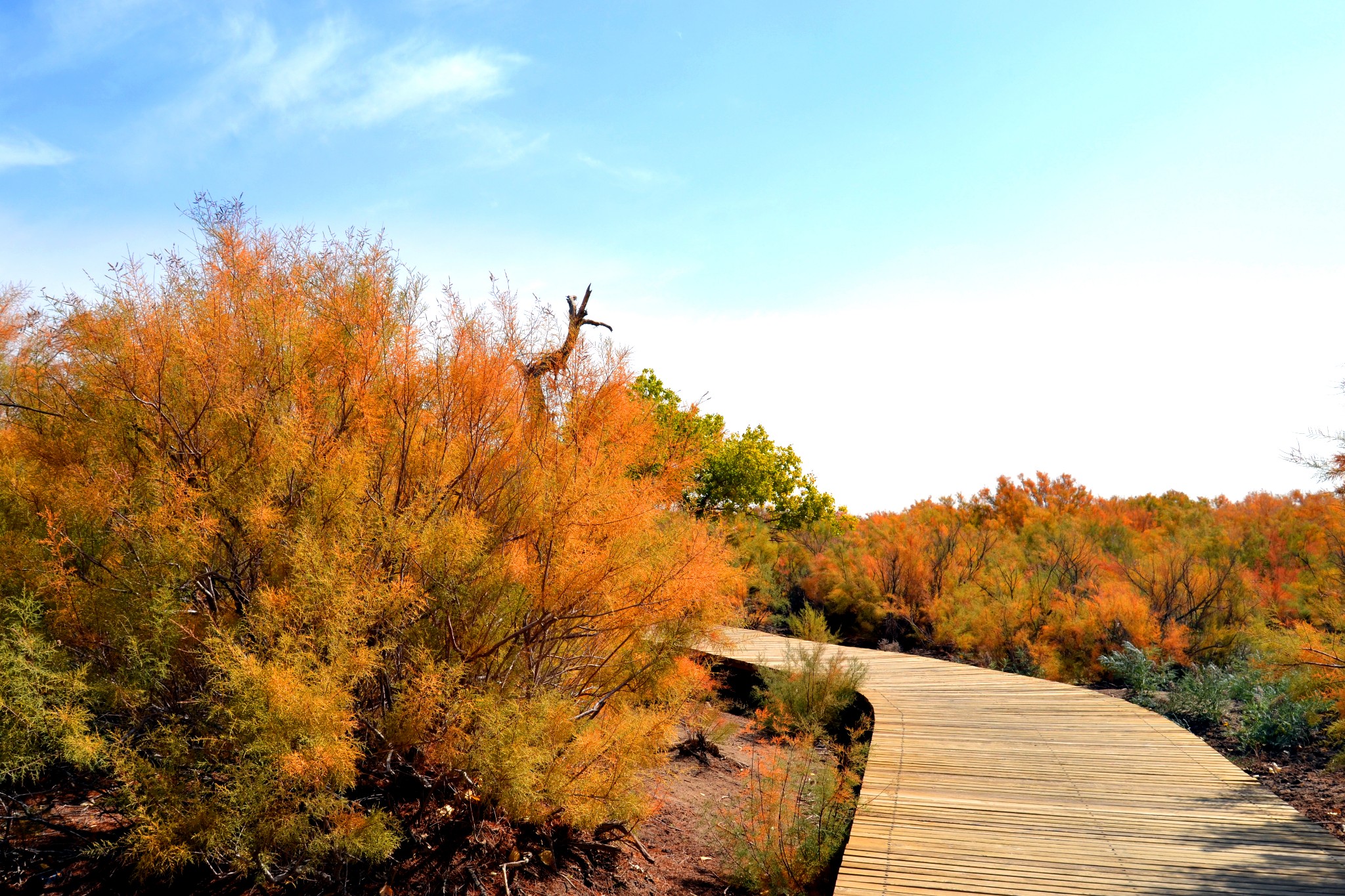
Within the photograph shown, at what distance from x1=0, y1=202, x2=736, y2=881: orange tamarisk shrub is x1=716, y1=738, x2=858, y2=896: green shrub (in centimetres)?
90

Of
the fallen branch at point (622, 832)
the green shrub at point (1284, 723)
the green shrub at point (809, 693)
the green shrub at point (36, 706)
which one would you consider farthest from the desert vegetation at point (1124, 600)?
the green shrub at point (36, 706)

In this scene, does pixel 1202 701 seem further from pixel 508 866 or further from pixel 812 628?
pixel 508 866

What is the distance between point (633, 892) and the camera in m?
5.56

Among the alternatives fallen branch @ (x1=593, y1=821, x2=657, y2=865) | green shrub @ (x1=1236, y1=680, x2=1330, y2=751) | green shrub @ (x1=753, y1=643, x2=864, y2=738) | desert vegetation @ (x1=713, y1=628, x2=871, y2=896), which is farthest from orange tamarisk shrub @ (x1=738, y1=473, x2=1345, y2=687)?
fallen branch @ (x1=593, y1=821, x2=657, y2=865)

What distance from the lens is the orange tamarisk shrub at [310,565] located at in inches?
165

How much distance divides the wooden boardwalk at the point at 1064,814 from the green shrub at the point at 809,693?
0.69 meters

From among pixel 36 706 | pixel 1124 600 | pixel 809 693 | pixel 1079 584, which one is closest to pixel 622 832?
pixel 36 706

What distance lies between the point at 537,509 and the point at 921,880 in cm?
297

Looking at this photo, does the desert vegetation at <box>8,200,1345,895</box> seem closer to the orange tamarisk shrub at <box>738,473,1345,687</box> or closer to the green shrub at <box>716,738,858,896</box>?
the green shrub at <box>716,738,858,896</box>

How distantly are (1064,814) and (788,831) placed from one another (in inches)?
72.3


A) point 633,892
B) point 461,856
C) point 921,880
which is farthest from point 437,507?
point 921,880

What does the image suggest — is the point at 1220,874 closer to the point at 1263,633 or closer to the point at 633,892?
the point at 633,892

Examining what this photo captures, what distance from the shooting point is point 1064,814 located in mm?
5637

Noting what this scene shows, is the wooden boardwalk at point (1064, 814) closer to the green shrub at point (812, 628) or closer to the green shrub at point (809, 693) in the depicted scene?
the green shrub at point (809, 693)
